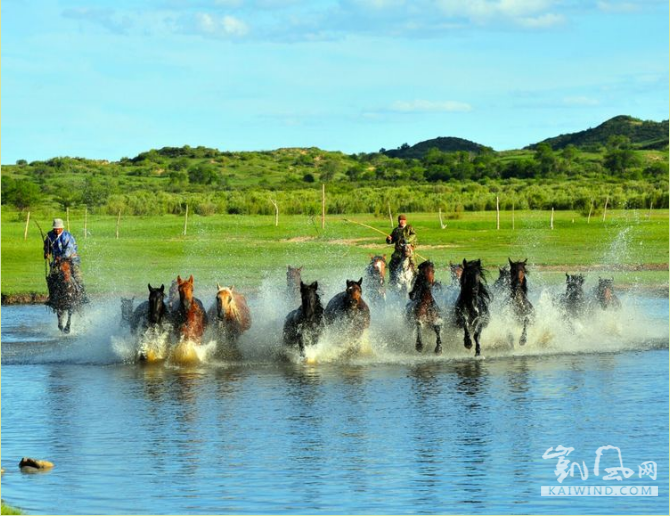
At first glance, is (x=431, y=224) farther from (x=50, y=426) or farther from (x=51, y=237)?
(x=50, y=426)

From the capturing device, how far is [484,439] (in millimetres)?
13250

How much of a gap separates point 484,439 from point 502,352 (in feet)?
21.5

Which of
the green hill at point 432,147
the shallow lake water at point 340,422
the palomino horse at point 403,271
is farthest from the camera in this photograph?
the green hill at point 432,147

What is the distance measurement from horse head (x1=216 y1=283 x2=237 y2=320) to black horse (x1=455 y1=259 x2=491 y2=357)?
3.65 m

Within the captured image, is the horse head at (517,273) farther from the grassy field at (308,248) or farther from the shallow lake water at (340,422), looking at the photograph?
the grassy field at (308,248)

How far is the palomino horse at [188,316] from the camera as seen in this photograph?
62.3 ft


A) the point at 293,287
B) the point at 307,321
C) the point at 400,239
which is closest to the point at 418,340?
the point at 307,321

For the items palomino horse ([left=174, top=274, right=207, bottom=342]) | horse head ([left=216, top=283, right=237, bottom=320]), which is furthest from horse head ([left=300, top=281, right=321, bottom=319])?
palomino horse ([left=174, top=274, right=207, bottom=342])

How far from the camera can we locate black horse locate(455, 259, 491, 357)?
1939 cm

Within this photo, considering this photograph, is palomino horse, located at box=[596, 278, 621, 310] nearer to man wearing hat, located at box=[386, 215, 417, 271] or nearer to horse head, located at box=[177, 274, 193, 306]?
man wearing hat, located at box=[386, 215, 417, 271]

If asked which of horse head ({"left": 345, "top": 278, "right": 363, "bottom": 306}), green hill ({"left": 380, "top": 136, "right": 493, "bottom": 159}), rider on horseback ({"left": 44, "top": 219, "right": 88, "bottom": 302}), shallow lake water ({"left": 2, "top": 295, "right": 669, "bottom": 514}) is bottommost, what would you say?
shallow lake water ({"left": 2, "top": 295, "right": 669, "bottom": 514})

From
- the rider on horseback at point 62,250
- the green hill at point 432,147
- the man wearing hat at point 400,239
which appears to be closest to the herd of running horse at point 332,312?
the man wearing hat at point 400,239

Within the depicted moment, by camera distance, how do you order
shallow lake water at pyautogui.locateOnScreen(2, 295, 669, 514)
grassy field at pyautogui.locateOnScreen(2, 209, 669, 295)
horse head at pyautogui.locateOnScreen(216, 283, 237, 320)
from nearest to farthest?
shallow lake water at pyautogui.locateOnScreen(2, 295, 669, 514) → horse head at pyautogui.locateOnScreen(216, 283, 237, 320) → grassy field at pyautogui.locateOnScreen(2, 209, 669, 295)

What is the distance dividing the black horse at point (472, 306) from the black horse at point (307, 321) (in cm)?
233
